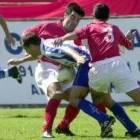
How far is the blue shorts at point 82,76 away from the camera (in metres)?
10.3

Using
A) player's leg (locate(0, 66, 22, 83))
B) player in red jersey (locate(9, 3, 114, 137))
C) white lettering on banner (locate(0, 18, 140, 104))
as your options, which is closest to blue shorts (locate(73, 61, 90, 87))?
player in red jersey (locate(9, 3, 114, 137))

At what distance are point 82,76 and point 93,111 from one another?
0.49 m

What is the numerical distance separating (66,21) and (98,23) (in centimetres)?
79

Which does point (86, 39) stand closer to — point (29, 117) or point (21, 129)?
point (21, 129)

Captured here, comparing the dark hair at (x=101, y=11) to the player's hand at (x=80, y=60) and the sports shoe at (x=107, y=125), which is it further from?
the sports shoe at (x=107, y=125)

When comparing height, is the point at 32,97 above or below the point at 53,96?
below

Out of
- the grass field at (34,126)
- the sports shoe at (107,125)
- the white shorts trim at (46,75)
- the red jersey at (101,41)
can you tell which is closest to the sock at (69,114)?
the grass field at (34,126)

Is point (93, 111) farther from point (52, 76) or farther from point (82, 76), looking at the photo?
→ point (52, 76)

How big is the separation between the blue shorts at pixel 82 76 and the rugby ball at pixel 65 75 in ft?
1.02

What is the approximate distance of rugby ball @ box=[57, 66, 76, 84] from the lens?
35.1 ft

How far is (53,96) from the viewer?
10.5 metres

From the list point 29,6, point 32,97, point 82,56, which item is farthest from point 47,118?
point 29,6

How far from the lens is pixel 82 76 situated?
10344mm

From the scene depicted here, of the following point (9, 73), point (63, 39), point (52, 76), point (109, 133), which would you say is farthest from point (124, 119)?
point (9, 73)
